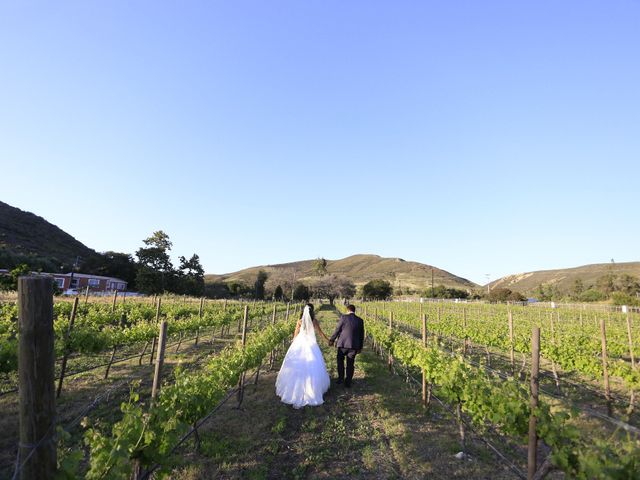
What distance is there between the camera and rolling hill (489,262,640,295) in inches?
4325

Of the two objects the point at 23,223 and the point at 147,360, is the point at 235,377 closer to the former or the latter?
the point at 147,360

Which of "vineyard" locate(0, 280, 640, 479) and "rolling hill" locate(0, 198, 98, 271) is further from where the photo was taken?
"rolling hill" locate(0, 198, 98, 271)

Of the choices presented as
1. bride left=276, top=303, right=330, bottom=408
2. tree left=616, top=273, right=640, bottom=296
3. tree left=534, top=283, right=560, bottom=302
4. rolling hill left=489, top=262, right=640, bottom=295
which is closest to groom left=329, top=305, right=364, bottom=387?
bride left=276, top=303, right=330, bottom=408

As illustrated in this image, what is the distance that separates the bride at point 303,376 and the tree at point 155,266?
Answer: 51.3m

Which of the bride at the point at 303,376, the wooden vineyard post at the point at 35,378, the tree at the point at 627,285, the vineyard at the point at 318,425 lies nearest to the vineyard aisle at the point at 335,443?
the vineyard at the point at 318,425

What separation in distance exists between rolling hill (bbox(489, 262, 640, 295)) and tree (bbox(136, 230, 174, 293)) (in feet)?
305

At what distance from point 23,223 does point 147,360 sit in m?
77.7

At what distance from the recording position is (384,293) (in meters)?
79.2

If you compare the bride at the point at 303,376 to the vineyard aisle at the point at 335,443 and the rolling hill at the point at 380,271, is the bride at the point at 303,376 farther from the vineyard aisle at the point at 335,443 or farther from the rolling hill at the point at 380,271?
the rolling hill at the point at 380,271

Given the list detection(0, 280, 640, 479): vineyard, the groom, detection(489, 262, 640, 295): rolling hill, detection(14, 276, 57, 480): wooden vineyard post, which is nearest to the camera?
detection(14, 276, 57, 480): wooden vineyard post

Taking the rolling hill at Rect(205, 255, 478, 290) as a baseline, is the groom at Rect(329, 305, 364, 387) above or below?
below

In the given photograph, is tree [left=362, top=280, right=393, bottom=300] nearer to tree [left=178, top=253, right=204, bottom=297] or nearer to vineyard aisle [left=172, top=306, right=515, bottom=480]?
tree [left=178, top=253, right=204, bottom=297]

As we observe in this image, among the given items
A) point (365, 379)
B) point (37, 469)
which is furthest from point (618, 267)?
point (37, 469)

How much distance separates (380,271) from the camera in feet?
515
